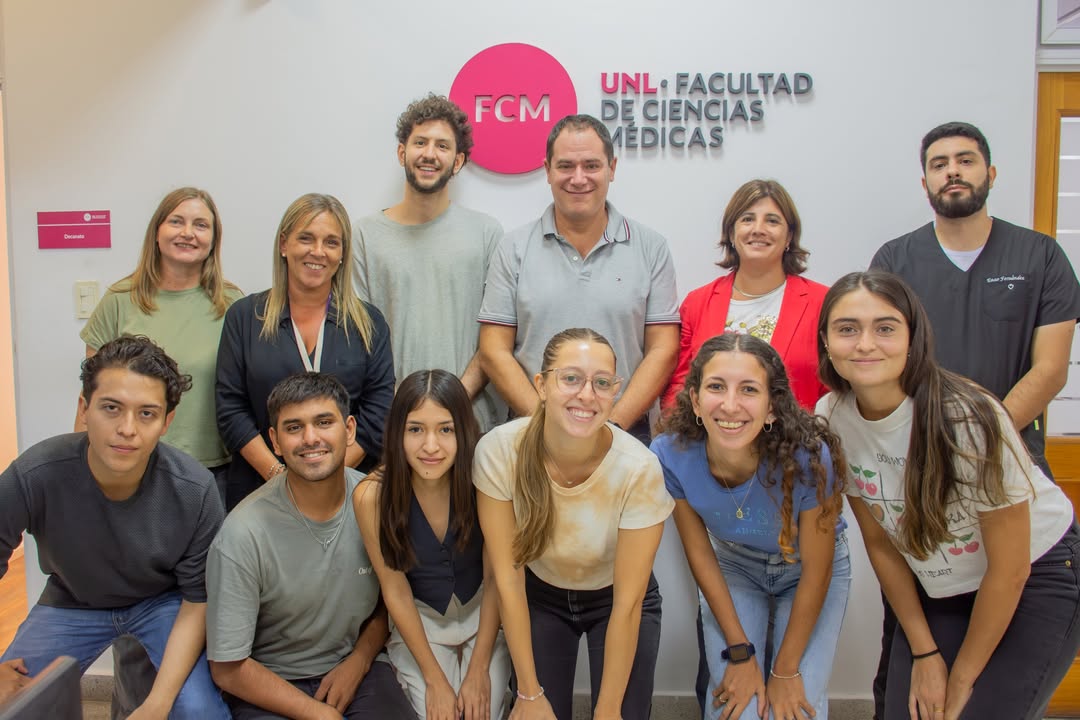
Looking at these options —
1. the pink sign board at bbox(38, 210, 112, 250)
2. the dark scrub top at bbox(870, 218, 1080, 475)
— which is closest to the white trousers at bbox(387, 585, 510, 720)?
the dark scrub top at bbox(870, 218, 1080, 475)

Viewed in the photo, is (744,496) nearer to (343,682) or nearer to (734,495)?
(734,495)

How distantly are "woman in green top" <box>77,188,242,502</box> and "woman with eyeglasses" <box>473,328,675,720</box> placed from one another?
111 cm

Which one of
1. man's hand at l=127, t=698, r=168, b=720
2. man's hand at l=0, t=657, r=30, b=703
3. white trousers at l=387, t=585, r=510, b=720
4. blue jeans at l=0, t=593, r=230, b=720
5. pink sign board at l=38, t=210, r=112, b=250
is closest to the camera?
man's hand at l=0, t=657, r=30, b=703

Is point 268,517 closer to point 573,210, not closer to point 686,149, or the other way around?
point 573,210

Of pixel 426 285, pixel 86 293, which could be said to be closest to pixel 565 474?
pixel 426 285

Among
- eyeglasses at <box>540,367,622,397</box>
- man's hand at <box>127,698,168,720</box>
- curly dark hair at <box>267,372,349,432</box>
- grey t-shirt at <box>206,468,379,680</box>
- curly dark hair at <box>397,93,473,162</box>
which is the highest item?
curly dark hair at <box>397,93,473,162</box>

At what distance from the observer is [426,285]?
8.26ft

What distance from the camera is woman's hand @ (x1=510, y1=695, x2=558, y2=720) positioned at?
1864mm

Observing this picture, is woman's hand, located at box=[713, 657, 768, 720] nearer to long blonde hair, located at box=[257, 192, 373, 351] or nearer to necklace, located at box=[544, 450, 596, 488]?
necklace, located at box=[544, 450, 596, 488]

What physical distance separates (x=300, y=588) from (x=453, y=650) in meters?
0.48

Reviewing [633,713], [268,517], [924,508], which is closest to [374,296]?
[268,517]

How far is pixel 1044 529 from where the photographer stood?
71.3 inches

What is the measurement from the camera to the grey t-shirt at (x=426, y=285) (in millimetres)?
2516

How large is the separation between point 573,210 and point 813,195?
1.05 m
